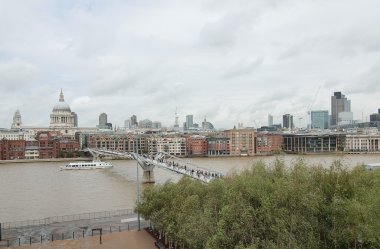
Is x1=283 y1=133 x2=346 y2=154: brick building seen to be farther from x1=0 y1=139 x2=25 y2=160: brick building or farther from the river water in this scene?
the river water

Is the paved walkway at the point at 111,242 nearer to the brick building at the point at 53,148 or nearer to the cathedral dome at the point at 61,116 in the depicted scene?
the brick building at the point at 53,148

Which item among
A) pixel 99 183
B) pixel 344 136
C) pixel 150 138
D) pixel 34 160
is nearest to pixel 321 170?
pixel 99 183

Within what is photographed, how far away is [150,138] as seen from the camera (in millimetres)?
95188

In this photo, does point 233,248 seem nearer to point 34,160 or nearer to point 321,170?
point 321,170

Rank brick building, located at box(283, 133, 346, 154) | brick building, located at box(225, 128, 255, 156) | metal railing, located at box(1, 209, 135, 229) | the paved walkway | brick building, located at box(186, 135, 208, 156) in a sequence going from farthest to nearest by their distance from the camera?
brick building, located at box(283, 133, 346, 154), brick building, located at box(225, 128, 255, 156), brick building, located at box(186, 135, 208, 156), metal railing, located at box(1, 209, 135, 229), the paved walkway

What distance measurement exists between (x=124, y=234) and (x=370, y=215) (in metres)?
9.61

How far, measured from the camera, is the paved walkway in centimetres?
1574

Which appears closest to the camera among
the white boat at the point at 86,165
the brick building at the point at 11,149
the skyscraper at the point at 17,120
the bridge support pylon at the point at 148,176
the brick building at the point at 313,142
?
the bridge support pylon at the point at 148,176

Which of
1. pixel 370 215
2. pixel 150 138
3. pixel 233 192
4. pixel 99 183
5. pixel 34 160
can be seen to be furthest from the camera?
pixel 150 138

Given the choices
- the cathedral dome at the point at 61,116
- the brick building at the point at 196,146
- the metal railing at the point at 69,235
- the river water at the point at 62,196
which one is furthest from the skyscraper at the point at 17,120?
the metal railing at the point at 69,235

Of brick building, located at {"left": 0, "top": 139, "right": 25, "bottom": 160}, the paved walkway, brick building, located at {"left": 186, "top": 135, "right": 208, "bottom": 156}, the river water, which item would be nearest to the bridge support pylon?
the river water

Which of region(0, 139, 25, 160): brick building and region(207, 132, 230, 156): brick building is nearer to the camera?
region(0, 139, 25, 160): brick building

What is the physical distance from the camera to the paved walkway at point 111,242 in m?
15.7

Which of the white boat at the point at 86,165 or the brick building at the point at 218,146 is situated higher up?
the brick building at the point at 218,146
